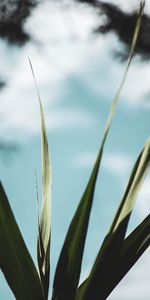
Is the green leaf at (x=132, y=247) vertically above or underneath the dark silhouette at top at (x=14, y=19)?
underneath

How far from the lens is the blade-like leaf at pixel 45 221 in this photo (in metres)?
0.63

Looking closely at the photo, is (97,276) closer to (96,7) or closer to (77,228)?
(77,228)

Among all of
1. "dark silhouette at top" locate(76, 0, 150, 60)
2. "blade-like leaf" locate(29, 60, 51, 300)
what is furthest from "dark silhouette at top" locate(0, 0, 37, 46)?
"blade-like leaf" locate(29, 60, 51, 300)

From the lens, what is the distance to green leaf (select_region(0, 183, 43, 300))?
57 cm

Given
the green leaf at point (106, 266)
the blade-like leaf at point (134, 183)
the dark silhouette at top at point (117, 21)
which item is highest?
the dark silhouette at top at point (117, 21)

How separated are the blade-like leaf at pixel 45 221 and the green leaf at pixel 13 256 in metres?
0.04

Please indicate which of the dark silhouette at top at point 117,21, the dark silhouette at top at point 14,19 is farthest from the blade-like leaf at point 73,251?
the dark silhouette at top at point 14,19

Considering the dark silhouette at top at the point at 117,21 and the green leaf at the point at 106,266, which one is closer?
the green leaf at the point at 106,266

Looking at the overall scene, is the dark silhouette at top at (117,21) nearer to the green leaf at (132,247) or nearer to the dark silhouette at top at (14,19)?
the dark silhouette at top at (14,19)

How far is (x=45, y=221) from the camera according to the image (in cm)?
70

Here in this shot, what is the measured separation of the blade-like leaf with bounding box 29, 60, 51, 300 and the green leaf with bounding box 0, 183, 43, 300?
1.6 inches

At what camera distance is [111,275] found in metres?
0.59

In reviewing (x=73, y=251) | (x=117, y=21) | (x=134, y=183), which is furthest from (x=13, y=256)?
(x=117, y=21)

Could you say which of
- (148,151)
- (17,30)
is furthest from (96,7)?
(148,151)
